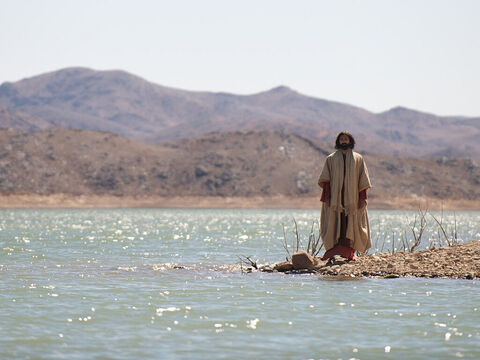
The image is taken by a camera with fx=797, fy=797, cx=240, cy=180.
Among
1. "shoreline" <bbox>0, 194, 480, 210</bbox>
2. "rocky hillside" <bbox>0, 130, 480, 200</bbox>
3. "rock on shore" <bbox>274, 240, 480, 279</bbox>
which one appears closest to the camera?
"rock on shore" <bbox>274, 240, 480, 279</bbox>

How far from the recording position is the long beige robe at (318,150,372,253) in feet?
46.2

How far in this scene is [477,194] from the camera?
91.3 meters

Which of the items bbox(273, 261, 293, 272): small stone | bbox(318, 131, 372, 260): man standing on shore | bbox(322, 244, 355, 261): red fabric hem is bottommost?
bbox(273, 261, 293, 272): small stone

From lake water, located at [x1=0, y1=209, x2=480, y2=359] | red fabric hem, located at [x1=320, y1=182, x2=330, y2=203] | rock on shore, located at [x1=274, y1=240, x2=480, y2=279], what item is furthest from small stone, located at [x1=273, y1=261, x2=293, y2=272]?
red fabric hem, located at [x1=320, y1=182, x2=330, y2=203]

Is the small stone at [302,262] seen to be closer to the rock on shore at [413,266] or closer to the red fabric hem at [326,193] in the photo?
the rock on shore at [413,266]

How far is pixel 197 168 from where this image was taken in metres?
90.4

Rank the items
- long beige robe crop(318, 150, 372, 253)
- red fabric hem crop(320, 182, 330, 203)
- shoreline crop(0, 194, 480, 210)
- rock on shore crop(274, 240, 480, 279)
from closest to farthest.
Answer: rock on shore crop(274, 240, 480, 279) < long beige robe crop(318, 150, 372, 253) < red fabric hem crop(320, 182, 330, 203) < shoreline crop(0, 194, 480, 210)

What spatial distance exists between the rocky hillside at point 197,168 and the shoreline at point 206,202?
1458 millimetres

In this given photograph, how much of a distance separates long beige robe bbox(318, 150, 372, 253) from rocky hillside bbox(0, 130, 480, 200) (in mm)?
68127

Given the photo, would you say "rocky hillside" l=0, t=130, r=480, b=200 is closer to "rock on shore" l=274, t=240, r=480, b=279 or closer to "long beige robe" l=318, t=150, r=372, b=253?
"rock on shore" l=274, t=240, r=480, b=279

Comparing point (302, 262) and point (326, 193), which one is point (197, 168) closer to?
point (326, 193)

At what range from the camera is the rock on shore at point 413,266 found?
13414 mm

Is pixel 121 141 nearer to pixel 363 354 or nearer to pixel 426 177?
pixel 426 177

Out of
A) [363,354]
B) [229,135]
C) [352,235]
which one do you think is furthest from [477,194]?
[363,354]
